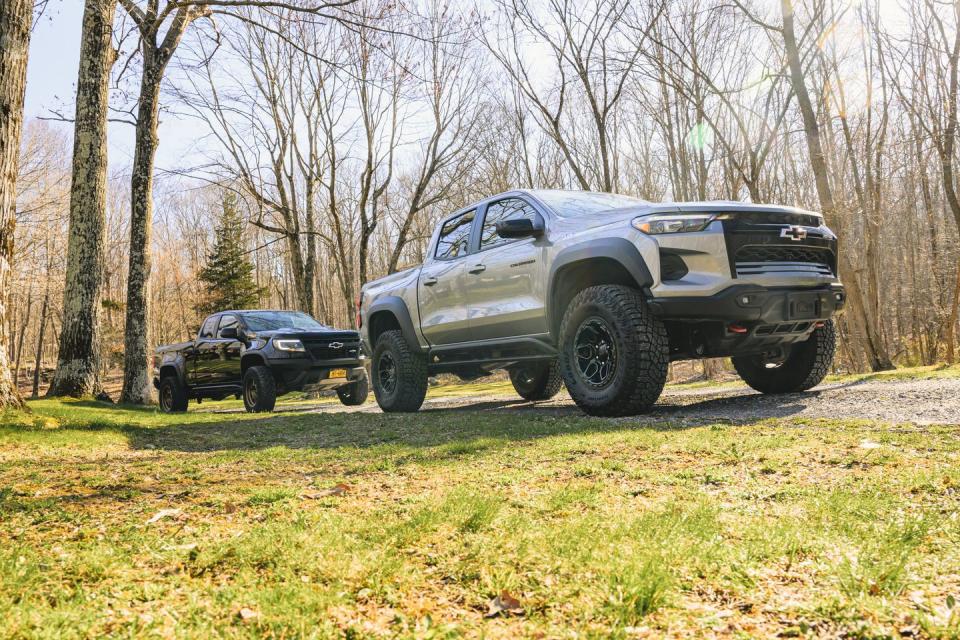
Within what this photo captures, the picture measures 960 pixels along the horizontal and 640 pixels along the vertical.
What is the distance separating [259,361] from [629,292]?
7.12 metres

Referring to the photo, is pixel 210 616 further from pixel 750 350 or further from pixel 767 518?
pixel 750 350

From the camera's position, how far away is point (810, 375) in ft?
21.9

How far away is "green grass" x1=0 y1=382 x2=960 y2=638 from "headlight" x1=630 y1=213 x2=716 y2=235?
182cm

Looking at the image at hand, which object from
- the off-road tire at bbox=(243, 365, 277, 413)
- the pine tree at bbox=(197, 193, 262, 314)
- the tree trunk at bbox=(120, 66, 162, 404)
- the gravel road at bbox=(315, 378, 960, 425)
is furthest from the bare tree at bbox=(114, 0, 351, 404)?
the pine tree at bbox=(197, 193, 262, 314)

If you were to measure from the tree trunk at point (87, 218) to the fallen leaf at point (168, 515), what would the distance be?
8.87 metres

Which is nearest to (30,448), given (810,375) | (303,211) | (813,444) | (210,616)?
(210,616)

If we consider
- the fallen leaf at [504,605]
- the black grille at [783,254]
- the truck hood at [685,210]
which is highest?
the truck hood at [685,210]

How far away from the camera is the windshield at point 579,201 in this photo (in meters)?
6.54

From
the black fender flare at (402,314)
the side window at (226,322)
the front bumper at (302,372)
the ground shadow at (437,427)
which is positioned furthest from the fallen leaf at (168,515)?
the side window at (226,322)

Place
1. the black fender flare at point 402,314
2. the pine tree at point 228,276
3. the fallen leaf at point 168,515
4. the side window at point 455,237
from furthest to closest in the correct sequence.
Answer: the pine tree at point 228,276 → the black fender flare at point 402,314 → the side window at point 455,237 → the fallen leaf at point 168,515

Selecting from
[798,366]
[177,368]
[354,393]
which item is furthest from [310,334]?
[798,366]

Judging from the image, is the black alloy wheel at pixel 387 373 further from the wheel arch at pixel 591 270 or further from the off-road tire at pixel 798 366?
the off-road tire at pixel 798 366

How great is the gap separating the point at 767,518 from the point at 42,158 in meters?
32.9

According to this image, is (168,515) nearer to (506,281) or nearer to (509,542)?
(509,542)
